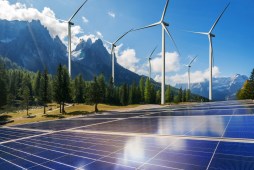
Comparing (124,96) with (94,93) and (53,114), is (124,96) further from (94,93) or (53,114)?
(53,114)

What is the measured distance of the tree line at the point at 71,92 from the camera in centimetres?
9075

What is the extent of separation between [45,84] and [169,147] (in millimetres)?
88691

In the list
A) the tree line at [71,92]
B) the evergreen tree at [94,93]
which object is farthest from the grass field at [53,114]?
the evergreen tree at [94,93]

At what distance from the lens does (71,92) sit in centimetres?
9994

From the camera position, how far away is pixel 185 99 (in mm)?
180500

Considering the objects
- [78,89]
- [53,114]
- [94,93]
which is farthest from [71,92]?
[78,89]

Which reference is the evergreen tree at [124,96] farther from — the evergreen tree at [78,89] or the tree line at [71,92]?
the evergreen tree at [78,89]

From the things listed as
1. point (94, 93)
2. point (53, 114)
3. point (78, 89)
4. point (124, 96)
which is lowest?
point (53, 114)

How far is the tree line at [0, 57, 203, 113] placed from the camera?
298 feet

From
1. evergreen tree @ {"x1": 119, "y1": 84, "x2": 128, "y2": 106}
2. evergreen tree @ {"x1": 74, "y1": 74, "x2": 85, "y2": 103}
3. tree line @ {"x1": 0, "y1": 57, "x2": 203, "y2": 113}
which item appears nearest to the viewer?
tree line @ {"x1": 0, "y1": 57, "x2": 203, "y2": 113}

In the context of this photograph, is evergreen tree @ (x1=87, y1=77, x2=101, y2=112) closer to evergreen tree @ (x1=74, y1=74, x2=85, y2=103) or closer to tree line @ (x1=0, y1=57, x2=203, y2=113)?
tree line @ (x1=0, y1=57, x2=203, y2=113)

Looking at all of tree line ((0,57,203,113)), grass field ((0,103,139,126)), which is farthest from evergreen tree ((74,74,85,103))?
grass field ((0,103,139,126))

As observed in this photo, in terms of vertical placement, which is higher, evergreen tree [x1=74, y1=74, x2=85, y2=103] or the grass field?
evergreen tree [x1=74, y1=74, x2=85, y2=103]

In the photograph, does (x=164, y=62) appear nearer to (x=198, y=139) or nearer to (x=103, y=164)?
(x=198, y=139)
